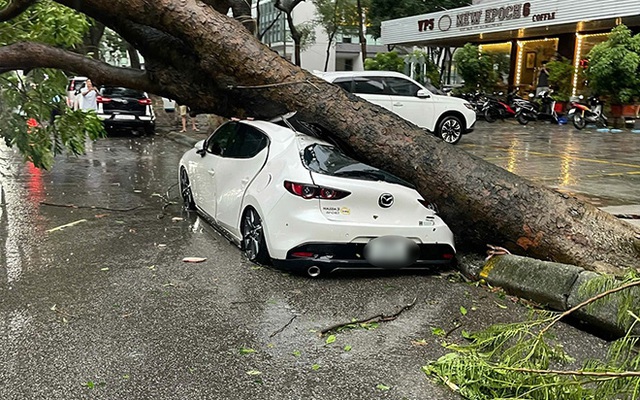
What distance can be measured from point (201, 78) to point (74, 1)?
1596 millimetres

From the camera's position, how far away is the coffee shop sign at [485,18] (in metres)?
22.2

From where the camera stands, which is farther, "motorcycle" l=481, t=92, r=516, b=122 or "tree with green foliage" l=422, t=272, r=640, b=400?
"motorcycle" l=481, t=92, r=516, b=122

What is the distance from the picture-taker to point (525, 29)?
23.6m

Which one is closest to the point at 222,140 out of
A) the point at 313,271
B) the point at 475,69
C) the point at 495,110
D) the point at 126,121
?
the point at 313,271

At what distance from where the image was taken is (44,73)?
32.6 feet

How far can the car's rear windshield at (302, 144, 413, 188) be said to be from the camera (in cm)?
561

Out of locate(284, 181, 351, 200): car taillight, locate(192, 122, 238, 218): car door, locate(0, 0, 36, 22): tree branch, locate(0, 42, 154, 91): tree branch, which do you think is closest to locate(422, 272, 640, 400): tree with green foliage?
locate(284, 181, 351, 200): car taillight

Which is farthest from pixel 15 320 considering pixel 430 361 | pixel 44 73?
pixel 44 73

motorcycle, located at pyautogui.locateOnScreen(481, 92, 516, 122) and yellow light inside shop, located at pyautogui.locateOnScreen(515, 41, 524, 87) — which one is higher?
yellow light inside shop, located at pyautogui.locateOnScreen(515, 41, 524, 87)

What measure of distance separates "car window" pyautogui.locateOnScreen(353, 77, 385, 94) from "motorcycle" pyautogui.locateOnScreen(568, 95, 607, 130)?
912cm

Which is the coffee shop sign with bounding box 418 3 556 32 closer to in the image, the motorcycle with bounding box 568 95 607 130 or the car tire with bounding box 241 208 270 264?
the motorcycle with bounding box 568 95 607 130

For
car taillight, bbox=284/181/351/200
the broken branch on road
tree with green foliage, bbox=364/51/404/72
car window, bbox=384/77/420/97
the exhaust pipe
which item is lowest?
the broken branch on road

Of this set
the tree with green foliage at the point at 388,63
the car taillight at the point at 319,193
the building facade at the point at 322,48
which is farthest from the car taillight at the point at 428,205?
the building facade at the point at 322,48

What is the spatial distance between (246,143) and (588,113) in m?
17.6
